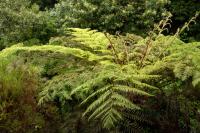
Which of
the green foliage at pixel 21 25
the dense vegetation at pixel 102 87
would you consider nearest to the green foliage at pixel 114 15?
the green foliage at pixel 21 25

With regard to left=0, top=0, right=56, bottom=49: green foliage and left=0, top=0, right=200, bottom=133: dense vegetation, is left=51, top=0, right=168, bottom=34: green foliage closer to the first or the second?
left=0, top=0, right=56, bottom=49: green foliage

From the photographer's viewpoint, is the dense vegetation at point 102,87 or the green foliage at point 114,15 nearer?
the dense vegetation at point 102,87

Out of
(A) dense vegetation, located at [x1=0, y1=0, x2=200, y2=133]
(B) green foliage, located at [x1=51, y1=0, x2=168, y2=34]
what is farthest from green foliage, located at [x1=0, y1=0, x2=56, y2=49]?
(A) dense vegetation, located at [x1=0, y1=0, x2=200, y2=133]

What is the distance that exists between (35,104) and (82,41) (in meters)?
1.44

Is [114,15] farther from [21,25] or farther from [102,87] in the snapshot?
[102,87]

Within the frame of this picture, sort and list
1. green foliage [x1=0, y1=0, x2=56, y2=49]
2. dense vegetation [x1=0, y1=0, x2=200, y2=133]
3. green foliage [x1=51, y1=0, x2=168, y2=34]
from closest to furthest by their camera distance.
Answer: dense vegetation [x1=0, y1=0, x2=200, y2=133], green foliage [x1=51, y1=0, x2=168, y2=34], green foliage [x1=0, y1=0, x2=56, y2=49]

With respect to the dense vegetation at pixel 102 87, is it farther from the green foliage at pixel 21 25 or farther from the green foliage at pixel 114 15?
the green foliage at pixel 21 25

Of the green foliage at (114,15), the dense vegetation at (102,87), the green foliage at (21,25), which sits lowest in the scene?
the green foliage at (21,25)

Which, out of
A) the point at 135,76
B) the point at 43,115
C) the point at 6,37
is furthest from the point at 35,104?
the point at 6,37

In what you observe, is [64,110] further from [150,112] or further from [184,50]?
[184,50]

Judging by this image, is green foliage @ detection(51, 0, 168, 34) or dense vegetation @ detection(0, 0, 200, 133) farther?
green foliage @ detection(51, 0, 168, 34)

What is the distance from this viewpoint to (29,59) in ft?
20.6

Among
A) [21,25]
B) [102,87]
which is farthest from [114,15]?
[102,87]

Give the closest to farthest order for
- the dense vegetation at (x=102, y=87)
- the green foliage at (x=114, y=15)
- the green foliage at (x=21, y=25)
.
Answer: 1. the dense vegetation at (x=102, y=87)
2. the green foliage at (x=114, y=15)
3. the green foliage at (x=21, y=25)
